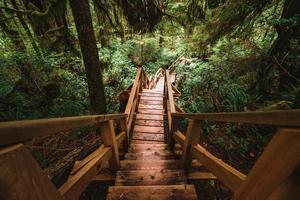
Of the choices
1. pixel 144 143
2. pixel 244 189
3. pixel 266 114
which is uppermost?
pixel 266 114

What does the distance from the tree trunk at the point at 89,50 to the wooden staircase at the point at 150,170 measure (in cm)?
137

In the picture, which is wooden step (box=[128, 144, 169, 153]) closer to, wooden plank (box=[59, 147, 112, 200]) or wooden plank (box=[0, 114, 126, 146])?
wooden plank (box=[59, 147, 112, 200])

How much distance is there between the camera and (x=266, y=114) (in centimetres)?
101

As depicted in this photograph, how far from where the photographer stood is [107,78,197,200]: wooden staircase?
2.35m

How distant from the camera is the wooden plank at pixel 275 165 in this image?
0.84 metres

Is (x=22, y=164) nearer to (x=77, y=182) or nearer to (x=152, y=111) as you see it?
(x=77, y=182)

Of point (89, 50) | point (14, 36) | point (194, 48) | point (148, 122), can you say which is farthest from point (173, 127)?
point (14, 36)

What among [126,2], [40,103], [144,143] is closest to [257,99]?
[144,143]

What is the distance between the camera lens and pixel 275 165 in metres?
0.94

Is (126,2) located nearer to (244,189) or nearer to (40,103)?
(40,103)

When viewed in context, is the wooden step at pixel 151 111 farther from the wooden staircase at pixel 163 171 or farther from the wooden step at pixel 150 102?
the wooden staircase at pixel 163 171

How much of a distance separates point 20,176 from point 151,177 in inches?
92.9

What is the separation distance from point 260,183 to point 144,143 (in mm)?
4088

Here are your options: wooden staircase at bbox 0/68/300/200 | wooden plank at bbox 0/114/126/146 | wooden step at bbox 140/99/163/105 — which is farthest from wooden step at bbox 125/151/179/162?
wooden step at bbox 140/99/163/105
